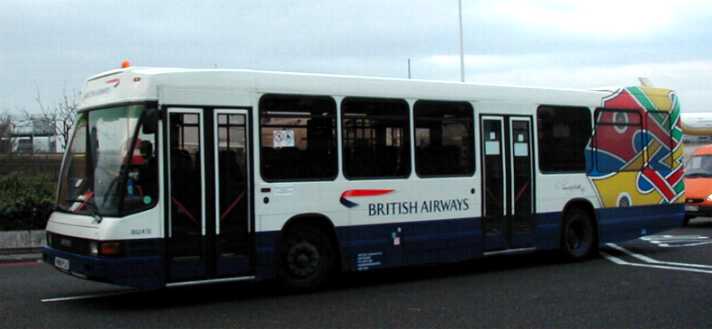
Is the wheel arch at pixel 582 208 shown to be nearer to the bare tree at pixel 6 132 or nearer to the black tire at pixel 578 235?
the black tire at pixel 578 235

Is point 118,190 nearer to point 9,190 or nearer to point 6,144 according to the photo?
point 9,190

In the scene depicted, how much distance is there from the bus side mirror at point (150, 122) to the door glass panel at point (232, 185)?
0.78 meters

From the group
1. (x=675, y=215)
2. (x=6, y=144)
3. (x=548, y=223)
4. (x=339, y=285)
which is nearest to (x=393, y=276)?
(x=339, y=285)

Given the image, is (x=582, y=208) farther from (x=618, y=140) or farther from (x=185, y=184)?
(x=185, y=184)

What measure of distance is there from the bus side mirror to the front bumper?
1.36 meters

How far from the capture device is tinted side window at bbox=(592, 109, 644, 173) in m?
14.0

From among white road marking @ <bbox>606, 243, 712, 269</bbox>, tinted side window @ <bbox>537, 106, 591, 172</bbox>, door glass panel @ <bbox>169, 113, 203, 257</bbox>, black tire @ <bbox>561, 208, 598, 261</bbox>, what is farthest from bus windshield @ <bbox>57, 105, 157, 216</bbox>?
white road marking @ <bbox>606, 243, 712, 269</bbox>

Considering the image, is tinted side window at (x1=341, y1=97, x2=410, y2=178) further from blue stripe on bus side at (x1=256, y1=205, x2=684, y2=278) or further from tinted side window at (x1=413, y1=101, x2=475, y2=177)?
blue stripe on bus side at (x1=256, y1=205, x2=684, y2=278)

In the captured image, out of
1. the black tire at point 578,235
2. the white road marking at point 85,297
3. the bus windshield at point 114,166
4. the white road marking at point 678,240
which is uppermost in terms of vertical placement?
the bus windshield at point 114,166

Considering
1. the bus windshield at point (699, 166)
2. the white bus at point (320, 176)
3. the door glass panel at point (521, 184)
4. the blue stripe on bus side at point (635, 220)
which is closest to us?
the white bus at point (320, 176)

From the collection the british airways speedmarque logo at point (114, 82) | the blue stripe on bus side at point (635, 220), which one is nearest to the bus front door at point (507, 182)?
the blue stripe on bus side at point (635, 220)

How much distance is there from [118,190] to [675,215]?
10.1 meters

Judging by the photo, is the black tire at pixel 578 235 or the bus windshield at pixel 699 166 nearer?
the black tire at pixel 578 235

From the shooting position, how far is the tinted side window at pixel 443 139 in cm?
1176
